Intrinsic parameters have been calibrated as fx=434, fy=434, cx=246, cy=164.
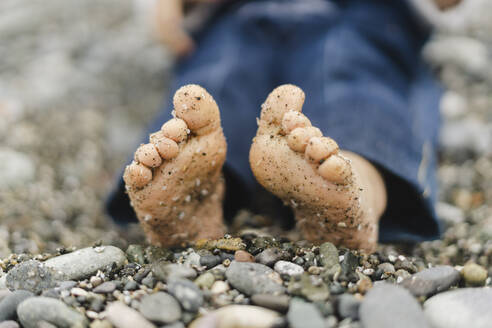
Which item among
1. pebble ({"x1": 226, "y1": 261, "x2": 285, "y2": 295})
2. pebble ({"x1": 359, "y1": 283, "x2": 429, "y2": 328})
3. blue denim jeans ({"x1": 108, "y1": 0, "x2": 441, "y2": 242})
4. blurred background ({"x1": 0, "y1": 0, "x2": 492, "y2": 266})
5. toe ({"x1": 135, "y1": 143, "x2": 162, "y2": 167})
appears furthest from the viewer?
blurred background ({"x1": 0, "y1": 0, "x2": 492, "y2": 266})

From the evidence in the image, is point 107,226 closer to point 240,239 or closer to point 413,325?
point 240,239

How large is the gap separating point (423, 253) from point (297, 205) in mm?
521

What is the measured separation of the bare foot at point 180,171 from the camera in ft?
3.20

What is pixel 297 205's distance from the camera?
1048 mm

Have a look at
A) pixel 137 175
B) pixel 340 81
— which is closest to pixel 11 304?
pixel 137 175

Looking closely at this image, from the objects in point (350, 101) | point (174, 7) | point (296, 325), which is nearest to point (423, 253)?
point (350, 101)

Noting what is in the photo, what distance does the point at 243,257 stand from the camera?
3.15 feet

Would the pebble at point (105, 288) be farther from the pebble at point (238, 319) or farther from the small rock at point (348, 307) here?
the small rock at point (348, 307)

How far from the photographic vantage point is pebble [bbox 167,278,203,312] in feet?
2.63

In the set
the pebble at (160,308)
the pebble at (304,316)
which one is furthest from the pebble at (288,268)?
the pebble at (160,308)

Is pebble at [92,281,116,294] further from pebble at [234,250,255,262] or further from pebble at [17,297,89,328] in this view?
pebble at [234,250,255,262]

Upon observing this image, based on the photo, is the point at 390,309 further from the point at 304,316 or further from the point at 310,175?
the point at 310,175

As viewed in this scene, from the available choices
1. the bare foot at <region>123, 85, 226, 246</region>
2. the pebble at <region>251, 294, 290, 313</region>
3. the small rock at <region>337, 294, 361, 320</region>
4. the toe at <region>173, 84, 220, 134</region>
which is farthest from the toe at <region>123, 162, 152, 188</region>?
the small rock at <region>337, 294, 361, 320</region>

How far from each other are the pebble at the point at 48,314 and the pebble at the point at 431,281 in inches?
25.2
